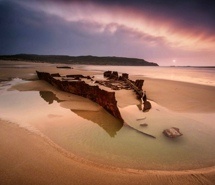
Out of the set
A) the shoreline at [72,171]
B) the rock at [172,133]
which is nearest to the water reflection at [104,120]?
the rock at [172,133]

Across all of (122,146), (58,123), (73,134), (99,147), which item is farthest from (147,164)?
(58,123)

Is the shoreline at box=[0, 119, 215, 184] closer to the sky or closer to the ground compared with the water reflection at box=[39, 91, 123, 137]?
closer to the sky

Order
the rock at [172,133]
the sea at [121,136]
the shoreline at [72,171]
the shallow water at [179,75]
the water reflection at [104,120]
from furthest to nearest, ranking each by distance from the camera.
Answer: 1. the shallow water at [179,75]
2. the water reflection at [104,120]
3. the rock at [172,133]
4. the sea at [121,136]
5. the shoreline at [72,171]

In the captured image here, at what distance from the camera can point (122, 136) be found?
5.13 m

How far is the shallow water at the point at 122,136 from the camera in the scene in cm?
402

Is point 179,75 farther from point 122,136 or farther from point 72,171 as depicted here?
point 72,171

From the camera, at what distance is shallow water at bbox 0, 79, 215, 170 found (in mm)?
4016

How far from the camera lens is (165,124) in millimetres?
6301

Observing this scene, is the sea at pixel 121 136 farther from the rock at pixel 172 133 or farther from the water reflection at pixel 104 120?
the rock at pixel 172 133

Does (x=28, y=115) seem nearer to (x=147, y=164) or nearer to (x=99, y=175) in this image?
Answer: (x=99, y=175)

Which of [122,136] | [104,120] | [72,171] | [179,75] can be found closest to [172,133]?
[122,136]

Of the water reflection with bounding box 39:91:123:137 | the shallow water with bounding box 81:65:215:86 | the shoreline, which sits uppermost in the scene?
the shoreline

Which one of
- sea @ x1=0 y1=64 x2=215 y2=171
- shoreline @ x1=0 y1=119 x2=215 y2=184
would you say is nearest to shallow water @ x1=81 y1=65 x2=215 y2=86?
sea @ x1=0 y1=64 x2=215 y2=171

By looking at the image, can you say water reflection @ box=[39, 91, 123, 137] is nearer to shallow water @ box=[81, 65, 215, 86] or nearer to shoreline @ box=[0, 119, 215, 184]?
shoreline @ box=[0, 119, 215, 184]
